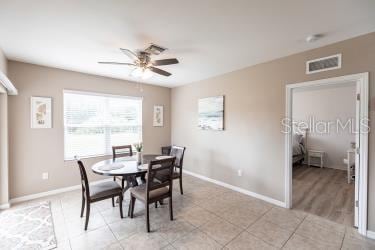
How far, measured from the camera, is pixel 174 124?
5246 mm

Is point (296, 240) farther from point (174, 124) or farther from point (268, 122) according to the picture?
point (174, 124)

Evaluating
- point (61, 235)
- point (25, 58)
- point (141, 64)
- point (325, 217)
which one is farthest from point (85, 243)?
point (325, 217)

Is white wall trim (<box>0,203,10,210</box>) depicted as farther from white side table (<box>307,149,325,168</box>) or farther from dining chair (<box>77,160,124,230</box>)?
white side table (<box>307,149,325,168</box>)

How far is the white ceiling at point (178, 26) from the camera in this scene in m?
1.61

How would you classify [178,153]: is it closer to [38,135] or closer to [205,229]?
[205,229]

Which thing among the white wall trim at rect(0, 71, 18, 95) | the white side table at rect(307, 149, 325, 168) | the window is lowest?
the white side table at rect(307, 149, 325, 168)

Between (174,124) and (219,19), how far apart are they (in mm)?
3683

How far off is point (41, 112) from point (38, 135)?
1.47ft

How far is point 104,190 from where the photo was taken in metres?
2.42

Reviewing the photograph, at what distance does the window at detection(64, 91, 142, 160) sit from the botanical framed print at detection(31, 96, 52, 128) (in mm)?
278

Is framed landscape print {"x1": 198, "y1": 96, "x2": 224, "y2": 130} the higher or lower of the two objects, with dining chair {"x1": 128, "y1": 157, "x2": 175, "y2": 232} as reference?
higher

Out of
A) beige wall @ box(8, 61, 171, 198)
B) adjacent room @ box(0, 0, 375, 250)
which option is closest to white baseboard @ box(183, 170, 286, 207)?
adjacent room @ box(0, 0, 375, 250)

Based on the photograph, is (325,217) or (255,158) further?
(255,158)

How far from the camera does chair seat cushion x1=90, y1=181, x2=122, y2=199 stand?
7.67ft
